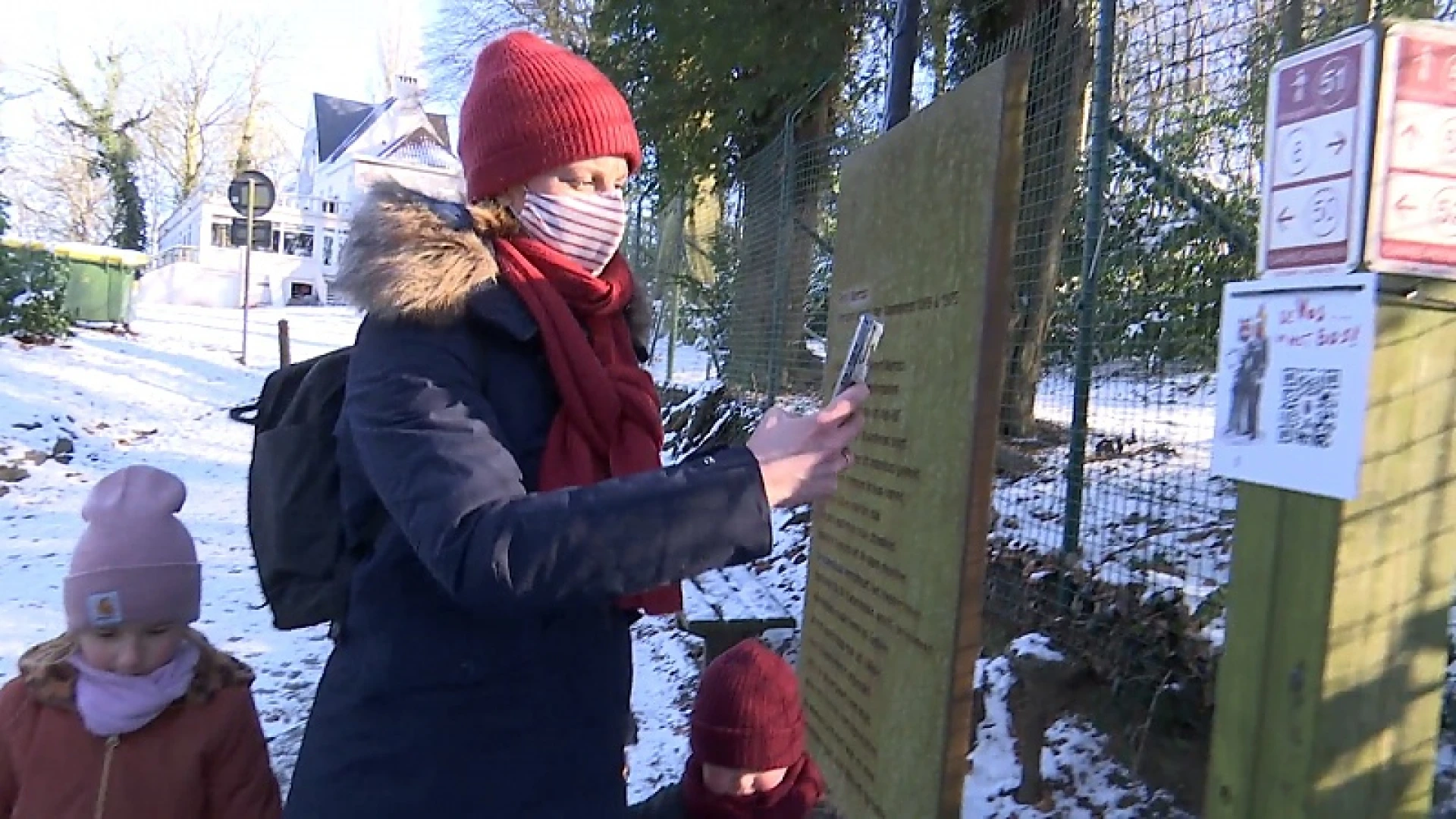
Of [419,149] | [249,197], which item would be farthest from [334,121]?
[249,197]

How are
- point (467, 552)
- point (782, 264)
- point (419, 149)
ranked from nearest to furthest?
point (467, 552) → point (782, 264) → point (419, 149)

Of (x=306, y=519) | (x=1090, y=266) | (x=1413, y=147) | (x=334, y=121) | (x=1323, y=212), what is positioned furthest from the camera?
(x=334, y=121)

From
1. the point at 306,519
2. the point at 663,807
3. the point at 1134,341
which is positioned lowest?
the point at 663,807

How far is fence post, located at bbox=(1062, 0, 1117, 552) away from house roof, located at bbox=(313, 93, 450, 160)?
49869 mm

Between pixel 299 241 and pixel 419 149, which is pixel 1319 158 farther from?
pixel 299 241

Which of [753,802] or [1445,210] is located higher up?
[1445,210]

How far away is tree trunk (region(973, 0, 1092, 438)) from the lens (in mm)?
4781

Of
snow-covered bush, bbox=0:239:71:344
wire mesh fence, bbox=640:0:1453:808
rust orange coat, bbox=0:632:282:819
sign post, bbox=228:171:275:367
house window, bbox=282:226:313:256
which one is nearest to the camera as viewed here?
rust orange coat, bbox=0:632:282:819

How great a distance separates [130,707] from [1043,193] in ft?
12.5

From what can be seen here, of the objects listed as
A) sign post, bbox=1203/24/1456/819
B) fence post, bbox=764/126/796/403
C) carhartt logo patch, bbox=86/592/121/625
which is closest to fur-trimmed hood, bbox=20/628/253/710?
carhartt logo patch, bbox=86/592/121/625

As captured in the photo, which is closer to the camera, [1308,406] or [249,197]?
[1308,406]

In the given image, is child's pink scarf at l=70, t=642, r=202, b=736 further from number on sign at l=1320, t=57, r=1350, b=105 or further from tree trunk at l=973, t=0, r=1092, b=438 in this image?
tree trunk at l=973, t=0, r=1092, b=438

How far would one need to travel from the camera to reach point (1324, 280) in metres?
2.00

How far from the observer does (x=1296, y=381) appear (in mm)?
2049
